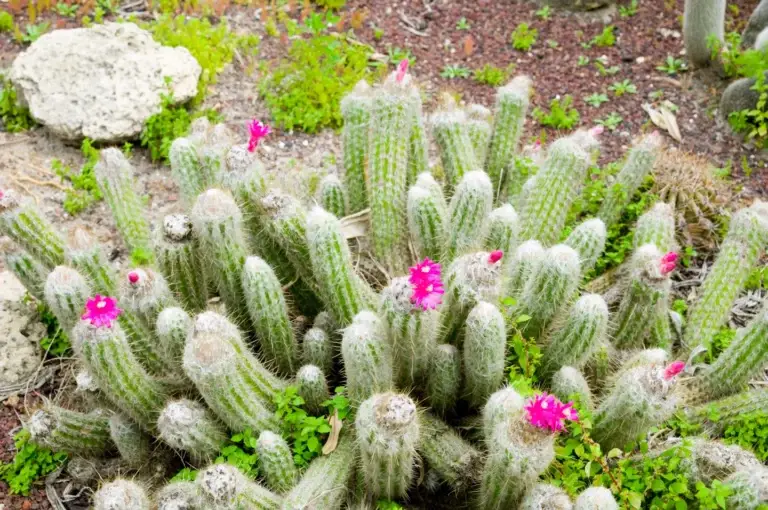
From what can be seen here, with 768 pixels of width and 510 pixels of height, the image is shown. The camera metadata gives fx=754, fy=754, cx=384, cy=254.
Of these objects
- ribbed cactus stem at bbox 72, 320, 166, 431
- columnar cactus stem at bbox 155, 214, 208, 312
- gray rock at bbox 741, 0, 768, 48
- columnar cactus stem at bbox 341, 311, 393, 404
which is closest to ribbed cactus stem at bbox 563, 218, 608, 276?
columnar cactus stem at bbox 341, 311, 393, 404

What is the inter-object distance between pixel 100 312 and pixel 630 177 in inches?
119

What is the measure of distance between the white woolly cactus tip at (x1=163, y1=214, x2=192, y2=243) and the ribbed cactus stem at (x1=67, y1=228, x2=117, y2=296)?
35 centimetres

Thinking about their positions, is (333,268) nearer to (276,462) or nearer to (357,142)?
(276,462)

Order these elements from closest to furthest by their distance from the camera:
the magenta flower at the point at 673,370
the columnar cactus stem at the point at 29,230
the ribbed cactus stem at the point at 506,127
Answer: the magenta flower at the point at 673,370 < the columnar cactus stem at the point at 29,230 < the ribbed cactus stem at the point at 506,127

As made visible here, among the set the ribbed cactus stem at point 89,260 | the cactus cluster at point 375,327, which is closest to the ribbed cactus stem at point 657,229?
the cactus cluster at point 375,327

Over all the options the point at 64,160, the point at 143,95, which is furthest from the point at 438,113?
the point at 64,160

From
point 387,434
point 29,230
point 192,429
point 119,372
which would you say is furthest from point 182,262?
point 387,434

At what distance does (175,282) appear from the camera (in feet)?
11.6

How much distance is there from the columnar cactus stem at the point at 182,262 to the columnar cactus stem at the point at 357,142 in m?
0.98

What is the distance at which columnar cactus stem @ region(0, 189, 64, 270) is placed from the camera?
342cm

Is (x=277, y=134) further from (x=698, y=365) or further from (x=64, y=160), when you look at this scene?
(x=698, y=365)

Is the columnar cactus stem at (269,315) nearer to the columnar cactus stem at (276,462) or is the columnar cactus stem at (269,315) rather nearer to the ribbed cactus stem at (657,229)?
the columnar cactus stem at (276,462)

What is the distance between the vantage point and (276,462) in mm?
2920

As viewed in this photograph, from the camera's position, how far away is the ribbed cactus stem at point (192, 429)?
2.93m
